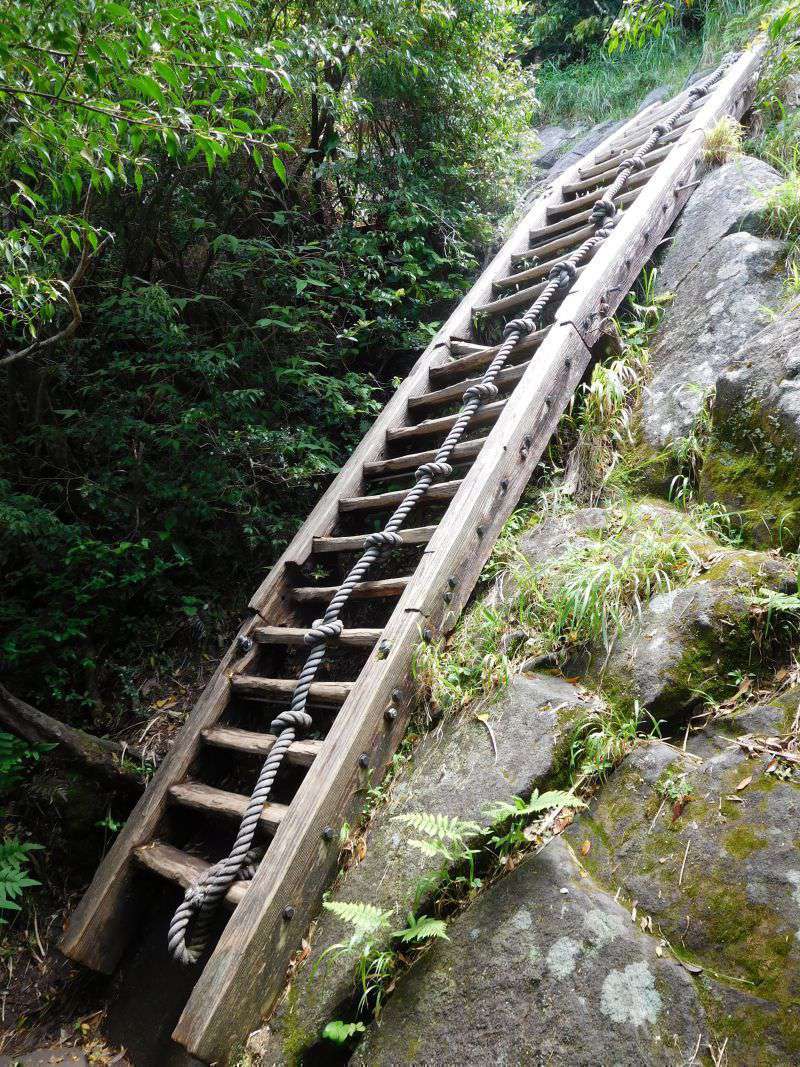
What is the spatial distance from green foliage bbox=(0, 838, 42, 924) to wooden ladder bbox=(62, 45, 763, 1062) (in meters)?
0.27

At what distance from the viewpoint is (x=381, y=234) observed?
5.04 m

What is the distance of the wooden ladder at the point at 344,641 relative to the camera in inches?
83.2

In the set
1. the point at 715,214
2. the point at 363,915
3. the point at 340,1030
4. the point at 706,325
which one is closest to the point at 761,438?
the point at 706,325

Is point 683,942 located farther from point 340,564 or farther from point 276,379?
point 276,379

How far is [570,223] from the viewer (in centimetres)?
479

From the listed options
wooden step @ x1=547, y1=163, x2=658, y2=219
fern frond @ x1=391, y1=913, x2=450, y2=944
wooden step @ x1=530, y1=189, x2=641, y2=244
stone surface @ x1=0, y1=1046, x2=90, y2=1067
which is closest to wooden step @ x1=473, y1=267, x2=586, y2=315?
wooden step @ x1=530, y1=189, x2=641, y2=244

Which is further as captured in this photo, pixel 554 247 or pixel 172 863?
pixel 554 247

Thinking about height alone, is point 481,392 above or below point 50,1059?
above

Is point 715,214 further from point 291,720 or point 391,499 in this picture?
point 291,720

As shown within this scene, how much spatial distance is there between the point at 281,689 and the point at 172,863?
779 millimetres

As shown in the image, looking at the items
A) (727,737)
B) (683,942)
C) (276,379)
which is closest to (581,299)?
(276,379)

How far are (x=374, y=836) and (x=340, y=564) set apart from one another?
64.5 inches

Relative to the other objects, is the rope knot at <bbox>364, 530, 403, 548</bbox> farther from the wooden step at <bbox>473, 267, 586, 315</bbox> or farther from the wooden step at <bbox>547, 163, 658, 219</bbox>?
the wooden step at <bbox>547, 163, 658, 219</bbox>

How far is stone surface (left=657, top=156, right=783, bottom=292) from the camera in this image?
12.9 ft
